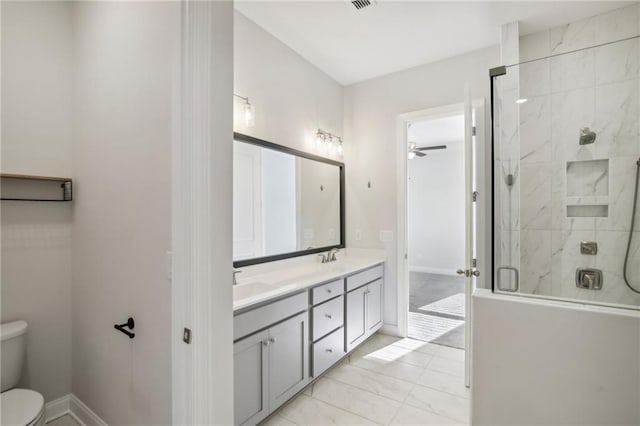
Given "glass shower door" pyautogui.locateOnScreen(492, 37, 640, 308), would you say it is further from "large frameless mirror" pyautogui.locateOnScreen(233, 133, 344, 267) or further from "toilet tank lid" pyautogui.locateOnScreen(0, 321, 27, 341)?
"toilet tank lid" pyautogui.locateOnScreen(0, 321, 27, 341)

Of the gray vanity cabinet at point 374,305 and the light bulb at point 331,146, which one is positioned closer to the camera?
the gray vanity cabinet at point 374,305

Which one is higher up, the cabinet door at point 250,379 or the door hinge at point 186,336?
the door hinge at point 186,336

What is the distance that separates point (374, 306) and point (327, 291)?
0.97 m

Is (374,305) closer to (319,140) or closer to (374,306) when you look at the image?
(374,306)

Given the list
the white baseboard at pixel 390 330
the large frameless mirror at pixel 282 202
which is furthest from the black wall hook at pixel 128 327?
the white baseboard at pixel 390 330

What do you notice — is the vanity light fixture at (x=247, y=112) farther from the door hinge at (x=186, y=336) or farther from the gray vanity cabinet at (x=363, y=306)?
the door hinge at (x=186, y=336)

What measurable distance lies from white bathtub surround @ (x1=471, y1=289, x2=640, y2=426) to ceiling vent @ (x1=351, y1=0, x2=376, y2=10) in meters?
2.04

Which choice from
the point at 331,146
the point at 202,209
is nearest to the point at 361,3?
the point at 331,146

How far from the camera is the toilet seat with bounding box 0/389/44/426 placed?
1.28 meters

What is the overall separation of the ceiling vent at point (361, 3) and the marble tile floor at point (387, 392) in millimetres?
2800

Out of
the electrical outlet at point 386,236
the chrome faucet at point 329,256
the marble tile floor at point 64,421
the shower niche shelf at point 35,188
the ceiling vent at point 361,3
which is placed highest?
the ceiling vent at point 361,3

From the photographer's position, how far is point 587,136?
2010 millimetres

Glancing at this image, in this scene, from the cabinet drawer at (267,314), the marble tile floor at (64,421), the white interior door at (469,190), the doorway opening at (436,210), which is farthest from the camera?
the doorway opening at (436,210)

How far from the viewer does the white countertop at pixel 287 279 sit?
183cm
